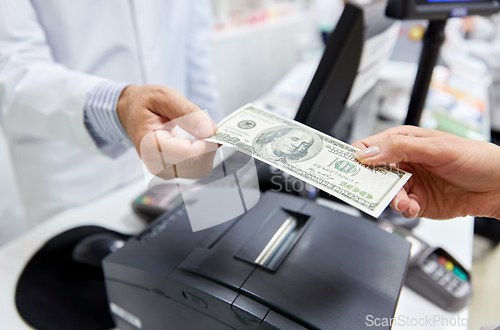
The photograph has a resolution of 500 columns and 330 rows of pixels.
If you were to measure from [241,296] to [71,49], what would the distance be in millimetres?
836

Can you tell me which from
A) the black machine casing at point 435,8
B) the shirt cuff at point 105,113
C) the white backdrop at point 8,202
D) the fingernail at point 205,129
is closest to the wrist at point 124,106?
the shirt cuff at point 105,113

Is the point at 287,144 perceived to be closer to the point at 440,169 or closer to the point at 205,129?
the point at 205,129

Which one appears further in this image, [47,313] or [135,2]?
[135,2]

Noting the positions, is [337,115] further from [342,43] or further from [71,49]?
[71,49]

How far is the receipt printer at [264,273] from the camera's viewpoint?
38cm

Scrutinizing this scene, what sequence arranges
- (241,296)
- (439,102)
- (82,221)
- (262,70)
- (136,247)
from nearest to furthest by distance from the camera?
1. (241,296)
2. (136,247)
3. (82,221)
4. (439,102)
5. (262,70)

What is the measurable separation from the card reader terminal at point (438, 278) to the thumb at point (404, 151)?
238mm

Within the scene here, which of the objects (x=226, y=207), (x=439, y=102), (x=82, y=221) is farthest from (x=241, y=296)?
(x=439, y=102)

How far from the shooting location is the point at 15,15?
702mm

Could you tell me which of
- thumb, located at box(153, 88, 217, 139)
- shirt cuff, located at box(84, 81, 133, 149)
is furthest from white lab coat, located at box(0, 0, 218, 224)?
thumb, located at box(153, 88, 217, 139)

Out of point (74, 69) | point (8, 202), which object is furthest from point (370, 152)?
point (8, 202)

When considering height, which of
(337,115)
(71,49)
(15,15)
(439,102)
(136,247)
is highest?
(15,15)

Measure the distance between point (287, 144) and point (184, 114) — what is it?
16cm

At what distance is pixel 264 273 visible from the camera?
0.42 metres
